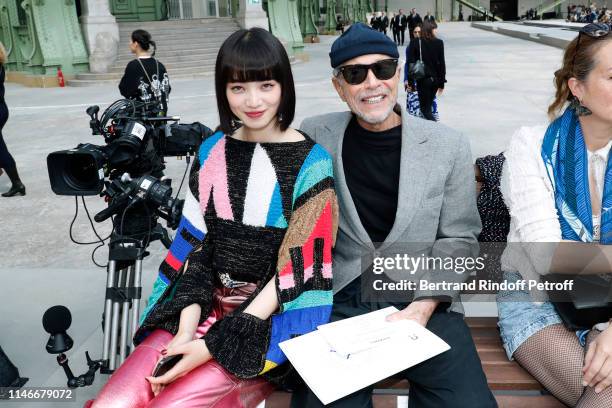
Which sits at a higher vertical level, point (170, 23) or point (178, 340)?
point (170, 23)

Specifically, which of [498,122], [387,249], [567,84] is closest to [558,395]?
[387,249]

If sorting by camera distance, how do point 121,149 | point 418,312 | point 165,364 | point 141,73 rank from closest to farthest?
point 165,364 < point 418,312 < point 121,149 < point 141,73

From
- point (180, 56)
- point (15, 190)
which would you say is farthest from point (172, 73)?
point (15, 190)

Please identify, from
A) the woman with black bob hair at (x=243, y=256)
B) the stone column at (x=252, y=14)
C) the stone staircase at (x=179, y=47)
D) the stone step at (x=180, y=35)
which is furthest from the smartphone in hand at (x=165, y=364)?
the stone column at (x=252, y=14)

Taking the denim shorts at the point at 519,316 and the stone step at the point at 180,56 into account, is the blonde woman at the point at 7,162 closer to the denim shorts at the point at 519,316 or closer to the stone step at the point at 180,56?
the denim shorts at the point at 519,316

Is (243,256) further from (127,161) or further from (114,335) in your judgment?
(114,335)

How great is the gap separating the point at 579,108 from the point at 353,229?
39.6 inches

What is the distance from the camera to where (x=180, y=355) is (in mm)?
1942

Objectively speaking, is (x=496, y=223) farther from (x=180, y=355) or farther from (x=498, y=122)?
(x=498, y=122)

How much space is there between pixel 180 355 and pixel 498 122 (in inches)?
308

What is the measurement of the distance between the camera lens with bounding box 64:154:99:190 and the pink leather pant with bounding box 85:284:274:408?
791 mm

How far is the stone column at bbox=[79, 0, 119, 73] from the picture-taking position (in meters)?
16.6

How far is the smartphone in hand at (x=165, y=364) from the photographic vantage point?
191cm

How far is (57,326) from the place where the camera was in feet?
8.30
